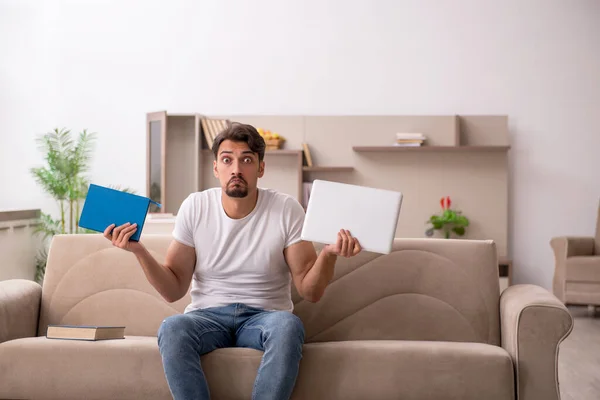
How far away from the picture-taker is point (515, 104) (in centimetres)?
659

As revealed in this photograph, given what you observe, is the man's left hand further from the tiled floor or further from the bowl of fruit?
the bowl of fruit

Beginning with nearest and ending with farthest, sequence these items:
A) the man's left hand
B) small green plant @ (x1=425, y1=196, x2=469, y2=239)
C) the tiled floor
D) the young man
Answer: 1. the man's left hand
2. the young man
3. the tiled floor
4. small green plant @ (x1=425, y1=196, x2=469, y2=239)

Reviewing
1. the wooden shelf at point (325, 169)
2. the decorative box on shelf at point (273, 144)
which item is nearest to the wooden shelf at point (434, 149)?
the wooden shelf at point (325, 169)

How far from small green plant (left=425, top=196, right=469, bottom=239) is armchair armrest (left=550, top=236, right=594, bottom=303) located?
0.74 meters

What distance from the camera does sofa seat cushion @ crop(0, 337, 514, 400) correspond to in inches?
88.8

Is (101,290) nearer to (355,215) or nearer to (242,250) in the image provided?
(242,250)

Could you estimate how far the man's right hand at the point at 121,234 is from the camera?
90.0 inches

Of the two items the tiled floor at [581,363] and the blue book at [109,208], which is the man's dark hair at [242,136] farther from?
the tiled floor at [581,363]

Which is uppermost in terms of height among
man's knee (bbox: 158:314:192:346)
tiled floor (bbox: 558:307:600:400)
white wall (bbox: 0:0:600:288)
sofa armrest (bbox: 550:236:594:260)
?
white wall (bbox: 0:0:600:288)

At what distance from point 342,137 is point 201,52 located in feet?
4.94

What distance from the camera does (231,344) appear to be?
2.41 metres

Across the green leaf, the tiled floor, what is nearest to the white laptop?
the tiled floor

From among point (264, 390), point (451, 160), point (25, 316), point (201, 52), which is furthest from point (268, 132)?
point (264, 390)

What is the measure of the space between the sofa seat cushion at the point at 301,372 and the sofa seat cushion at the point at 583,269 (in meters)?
3.83
